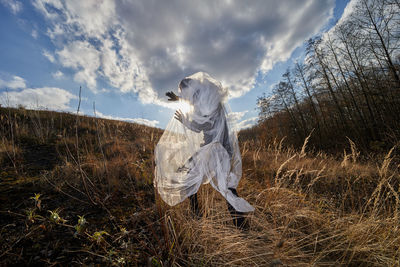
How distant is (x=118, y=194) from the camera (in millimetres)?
2320

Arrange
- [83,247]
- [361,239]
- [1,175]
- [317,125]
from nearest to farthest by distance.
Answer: [83,247], [361,239], [1,175], [317,125]

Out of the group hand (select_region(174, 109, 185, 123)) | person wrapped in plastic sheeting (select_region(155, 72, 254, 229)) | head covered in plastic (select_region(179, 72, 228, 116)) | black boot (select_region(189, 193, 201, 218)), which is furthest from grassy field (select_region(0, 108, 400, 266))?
head covered in plastic (select_region(179, 72, 228, 116))

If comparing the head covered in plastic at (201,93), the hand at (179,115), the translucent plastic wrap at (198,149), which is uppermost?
the head covered in plastic at (201,93)

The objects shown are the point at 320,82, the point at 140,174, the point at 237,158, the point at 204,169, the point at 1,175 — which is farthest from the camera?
the point at 320,82

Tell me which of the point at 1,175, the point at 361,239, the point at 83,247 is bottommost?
the point at 361,239

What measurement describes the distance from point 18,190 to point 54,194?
0.46 meters

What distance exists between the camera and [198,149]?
6.09 feet

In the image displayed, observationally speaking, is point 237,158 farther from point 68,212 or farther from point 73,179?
point 73,179

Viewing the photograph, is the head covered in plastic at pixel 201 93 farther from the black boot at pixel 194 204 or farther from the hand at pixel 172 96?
the black boot at pixel 194 204

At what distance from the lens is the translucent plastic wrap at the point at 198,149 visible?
1.70 metres

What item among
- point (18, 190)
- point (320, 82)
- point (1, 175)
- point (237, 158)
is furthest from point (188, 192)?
point (320, 82)

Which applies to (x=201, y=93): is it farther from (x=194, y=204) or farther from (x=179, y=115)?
(x=194, y=204)

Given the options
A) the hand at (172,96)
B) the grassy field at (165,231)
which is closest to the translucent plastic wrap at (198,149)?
the hand at (172,96)

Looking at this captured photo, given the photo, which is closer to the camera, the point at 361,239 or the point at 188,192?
the point at 361,239
